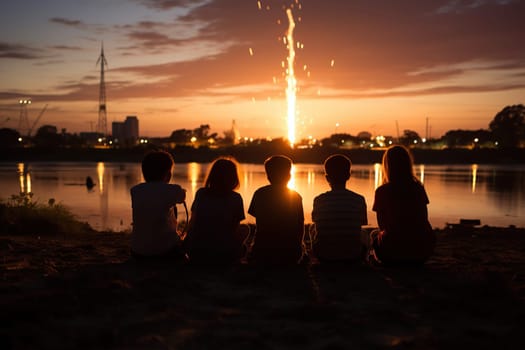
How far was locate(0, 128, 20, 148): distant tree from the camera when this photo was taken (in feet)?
435

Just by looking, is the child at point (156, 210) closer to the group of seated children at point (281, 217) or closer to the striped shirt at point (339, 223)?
the group of seated children at point (281, 217)

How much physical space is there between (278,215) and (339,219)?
0.72 metres

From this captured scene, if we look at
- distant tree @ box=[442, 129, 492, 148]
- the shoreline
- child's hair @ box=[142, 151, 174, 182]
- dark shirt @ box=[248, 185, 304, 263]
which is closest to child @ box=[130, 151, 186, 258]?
child's hair @ box=[142, 151, 174, 182]

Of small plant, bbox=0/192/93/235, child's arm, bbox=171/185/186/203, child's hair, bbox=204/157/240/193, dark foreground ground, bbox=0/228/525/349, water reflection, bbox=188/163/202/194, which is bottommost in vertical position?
water reflection, bbox=188/163/202/194

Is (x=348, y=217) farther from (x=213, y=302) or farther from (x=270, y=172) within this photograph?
(x=213, y=302)

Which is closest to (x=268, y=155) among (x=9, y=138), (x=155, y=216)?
(x=9, y=138)

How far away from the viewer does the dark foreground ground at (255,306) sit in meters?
3.77

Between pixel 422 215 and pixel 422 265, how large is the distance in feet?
2.41

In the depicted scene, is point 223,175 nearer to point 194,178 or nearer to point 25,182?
point 25,182

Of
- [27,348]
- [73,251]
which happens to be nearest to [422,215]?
[27,348]

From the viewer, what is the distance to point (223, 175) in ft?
20.2

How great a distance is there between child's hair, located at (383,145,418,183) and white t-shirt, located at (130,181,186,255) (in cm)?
247

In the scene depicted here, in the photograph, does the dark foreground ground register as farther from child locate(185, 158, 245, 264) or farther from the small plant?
the small plant

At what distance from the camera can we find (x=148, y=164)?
625cm
